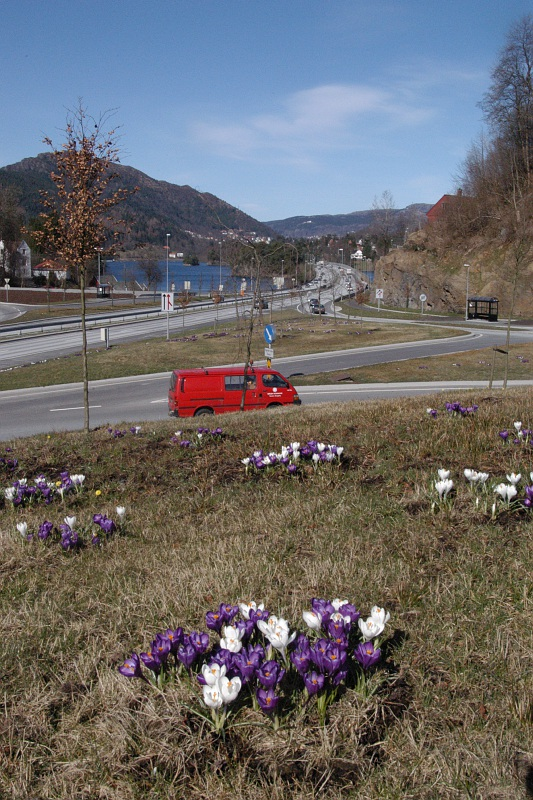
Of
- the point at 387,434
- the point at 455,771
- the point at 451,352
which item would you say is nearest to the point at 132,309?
the point at 451,352

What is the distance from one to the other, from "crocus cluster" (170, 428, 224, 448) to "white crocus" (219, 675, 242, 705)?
5.72 m

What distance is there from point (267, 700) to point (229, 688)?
17 cm

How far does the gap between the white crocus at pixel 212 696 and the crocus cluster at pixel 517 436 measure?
5.15 meters

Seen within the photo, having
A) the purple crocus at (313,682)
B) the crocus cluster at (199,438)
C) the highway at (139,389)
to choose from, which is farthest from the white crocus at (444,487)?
the highway at (139,389)

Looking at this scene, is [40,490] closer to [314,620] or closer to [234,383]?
[314,620]

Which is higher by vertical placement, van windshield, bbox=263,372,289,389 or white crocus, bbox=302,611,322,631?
white crocus, bbox=302,611,322,631

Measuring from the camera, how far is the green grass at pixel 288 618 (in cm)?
263

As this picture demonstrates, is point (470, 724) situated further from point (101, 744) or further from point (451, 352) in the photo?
point (451, 352)

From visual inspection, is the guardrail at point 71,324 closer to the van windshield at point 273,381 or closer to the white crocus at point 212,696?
the van windshield at point 273,381

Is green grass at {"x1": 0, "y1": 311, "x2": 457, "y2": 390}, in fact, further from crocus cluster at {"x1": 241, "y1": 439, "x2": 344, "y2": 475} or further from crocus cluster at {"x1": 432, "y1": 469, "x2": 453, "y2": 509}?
crocus cluster at {"x1": 432, "y1": 469, "x2": 453, "y2": 509}

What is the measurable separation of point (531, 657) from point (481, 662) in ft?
0.86

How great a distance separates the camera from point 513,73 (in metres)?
67.6

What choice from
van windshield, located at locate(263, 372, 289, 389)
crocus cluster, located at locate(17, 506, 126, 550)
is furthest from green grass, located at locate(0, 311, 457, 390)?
crocus cluster, located at locate(17, 506, 126, 550)

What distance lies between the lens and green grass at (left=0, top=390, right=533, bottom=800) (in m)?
2.63
